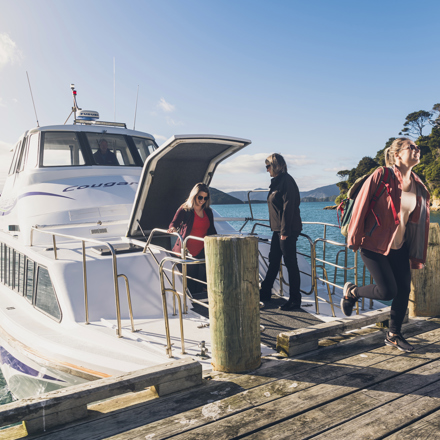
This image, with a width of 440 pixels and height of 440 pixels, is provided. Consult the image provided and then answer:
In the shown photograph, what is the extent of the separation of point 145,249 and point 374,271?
8.56 feet

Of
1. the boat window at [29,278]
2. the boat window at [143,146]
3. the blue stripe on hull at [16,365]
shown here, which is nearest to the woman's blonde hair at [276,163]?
the blue stripe on hull at [16,365]

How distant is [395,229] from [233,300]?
1.42 meters

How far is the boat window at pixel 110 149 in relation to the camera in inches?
278

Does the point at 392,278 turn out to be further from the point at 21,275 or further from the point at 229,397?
the point at 21,275

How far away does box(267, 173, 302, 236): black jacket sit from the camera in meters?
4.63

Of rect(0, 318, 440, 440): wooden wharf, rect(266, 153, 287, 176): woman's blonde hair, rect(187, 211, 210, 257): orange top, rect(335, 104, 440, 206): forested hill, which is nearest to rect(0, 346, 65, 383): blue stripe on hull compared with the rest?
rect(0, 318, 440, 440): wooden wharf

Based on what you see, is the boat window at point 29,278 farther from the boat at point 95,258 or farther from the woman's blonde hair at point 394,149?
the woman's blonde hair at point 394,149

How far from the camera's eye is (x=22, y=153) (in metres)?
7.33

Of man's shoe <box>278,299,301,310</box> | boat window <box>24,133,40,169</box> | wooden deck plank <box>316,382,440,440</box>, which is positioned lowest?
wooden deck plank <box>316,382,440,440</box>

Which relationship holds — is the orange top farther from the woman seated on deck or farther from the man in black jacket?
the man in black jacket

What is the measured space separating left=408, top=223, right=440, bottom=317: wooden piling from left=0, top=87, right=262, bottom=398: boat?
226 cm

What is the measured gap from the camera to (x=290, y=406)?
7.95 ft

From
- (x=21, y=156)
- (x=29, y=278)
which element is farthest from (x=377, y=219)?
(x=21, y=156)

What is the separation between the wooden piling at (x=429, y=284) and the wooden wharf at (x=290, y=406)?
116cm
